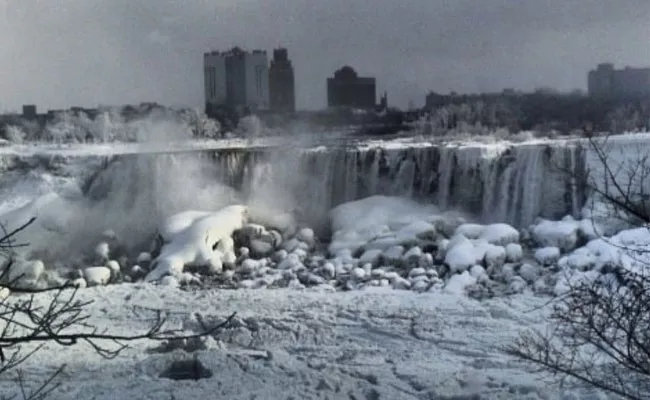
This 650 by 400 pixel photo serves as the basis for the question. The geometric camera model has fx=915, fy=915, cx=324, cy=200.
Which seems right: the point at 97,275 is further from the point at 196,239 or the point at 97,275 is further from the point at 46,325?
the point at 46,325

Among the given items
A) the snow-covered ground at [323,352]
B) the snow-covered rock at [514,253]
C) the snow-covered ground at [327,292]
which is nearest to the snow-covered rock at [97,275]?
the snow-covered ground at [327,292]

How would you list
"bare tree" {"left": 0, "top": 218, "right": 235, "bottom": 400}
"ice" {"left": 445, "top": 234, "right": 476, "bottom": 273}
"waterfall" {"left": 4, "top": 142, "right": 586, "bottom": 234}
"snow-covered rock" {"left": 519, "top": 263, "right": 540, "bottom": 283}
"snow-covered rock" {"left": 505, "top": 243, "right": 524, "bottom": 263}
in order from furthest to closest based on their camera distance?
"waterfall" {"left": 4, "top": 142, "right": 586, "bottom": 234}
"snow-covered rock" {"left": 505, "top": 243, "right": 524, "bottom": 263}
"ice" {"left": 445, "top": 234, "right": 476, "bottom": 273}
"snow-covered rock" {"left": 519, "top": 263, "right": 540, "bottom": 283}
"bare tree" {"left": 0, "top": 218, "right": 235, "bottom": 400}

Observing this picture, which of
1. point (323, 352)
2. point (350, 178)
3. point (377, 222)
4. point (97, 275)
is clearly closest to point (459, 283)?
point (323, 352)

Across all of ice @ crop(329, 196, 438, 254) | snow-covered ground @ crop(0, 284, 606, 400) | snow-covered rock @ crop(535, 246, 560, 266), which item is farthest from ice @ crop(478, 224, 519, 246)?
snow-covered ground @ crop(0, 284, 606, 400)

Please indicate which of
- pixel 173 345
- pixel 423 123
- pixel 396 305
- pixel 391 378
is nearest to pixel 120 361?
pixel 173 345

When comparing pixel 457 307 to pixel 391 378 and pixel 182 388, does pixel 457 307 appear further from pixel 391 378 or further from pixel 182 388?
pixel 182 388

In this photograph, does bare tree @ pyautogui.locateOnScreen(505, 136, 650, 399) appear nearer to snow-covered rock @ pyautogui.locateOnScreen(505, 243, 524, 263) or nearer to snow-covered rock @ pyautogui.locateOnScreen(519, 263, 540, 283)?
snow-covered rock @ pyautogui.locateOnScreen(519, 263, 540, 283)
